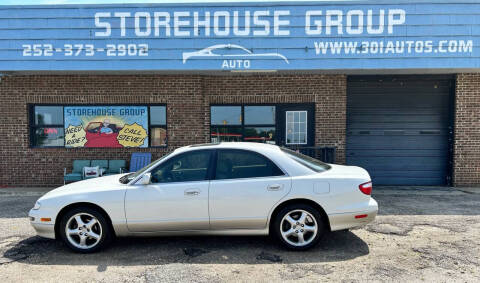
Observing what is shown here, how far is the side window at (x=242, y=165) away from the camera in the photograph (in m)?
4.39

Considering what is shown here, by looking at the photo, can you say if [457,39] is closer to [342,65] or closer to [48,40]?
[342,65]

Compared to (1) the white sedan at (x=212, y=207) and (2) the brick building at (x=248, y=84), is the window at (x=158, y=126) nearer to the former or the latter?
(2) the brick building at (x=248, y=84)

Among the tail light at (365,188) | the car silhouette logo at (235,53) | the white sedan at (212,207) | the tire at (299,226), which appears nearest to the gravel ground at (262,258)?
the tire at (299,226)

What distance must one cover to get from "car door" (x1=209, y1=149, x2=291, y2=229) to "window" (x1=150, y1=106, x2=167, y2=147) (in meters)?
5.16

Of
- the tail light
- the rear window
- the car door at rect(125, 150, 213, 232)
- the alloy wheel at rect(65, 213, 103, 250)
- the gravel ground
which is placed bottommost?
the gravel ground

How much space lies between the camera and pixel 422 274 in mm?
3641

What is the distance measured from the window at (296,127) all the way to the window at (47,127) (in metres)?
6.52

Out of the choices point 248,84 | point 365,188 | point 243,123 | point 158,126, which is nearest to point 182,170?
point 365,188

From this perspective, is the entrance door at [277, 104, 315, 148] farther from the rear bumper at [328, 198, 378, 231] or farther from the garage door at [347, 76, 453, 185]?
the rear bumper at [328, 198, 378, 231]

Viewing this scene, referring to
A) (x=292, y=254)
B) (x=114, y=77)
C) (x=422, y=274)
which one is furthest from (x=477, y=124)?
(x=114, y=77)

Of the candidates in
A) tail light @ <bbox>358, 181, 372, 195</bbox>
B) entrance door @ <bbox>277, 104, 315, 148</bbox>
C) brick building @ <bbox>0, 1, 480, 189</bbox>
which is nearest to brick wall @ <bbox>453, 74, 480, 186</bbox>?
brick building @ <bbox>0, 1, 480, 189</bbox>

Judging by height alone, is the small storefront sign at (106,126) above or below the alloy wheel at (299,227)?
above

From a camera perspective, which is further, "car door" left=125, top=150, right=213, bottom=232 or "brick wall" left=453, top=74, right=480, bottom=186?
"brick wall" left=453, top=74, right=480, bottom=186

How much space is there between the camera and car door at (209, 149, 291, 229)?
4.23m
